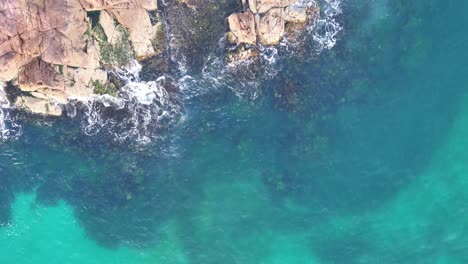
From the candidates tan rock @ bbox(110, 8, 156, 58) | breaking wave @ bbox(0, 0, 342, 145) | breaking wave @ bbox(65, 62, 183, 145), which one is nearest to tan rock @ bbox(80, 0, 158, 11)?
tan rock @ bbox(110, 8, 156, 58)

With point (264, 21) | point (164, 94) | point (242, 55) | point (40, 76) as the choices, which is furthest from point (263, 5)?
point (40, 76)

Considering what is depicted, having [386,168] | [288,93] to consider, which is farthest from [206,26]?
[386,168]

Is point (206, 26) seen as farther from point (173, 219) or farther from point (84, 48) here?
point (173, 219)

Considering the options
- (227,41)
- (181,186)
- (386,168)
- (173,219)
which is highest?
(227,41)

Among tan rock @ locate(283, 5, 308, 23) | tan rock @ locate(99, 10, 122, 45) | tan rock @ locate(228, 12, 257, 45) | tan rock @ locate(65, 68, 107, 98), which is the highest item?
tan rock @ locate(283, 5, 308, 23)

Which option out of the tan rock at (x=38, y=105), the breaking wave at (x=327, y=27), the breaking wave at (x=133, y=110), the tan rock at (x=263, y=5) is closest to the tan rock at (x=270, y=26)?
the tan rock at (x=263, y=5)

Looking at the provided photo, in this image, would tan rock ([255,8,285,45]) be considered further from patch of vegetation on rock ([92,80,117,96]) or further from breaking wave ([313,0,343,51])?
patch of vegetation on rock ([92,80,117,96])

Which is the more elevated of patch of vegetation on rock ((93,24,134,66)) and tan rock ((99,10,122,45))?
tan rock ((99,10,122,45))
